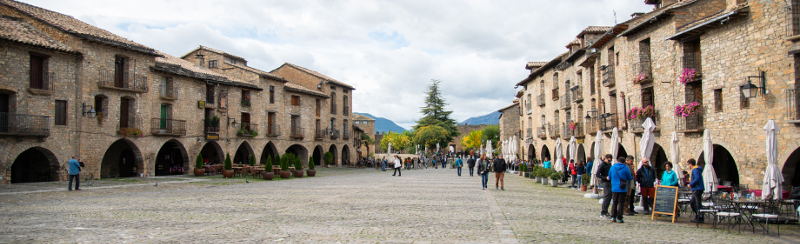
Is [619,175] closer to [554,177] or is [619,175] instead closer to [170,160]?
[554,177]

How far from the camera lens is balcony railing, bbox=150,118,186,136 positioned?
28.8m

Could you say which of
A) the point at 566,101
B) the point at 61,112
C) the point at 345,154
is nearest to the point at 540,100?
the point at 566,101

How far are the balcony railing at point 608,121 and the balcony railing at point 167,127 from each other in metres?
24.9

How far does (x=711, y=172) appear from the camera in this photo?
520 inches

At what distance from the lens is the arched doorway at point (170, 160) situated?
32.0 m

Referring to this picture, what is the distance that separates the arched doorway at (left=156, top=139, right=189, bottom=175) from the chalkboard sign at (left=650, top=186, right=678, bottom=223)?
28.7m

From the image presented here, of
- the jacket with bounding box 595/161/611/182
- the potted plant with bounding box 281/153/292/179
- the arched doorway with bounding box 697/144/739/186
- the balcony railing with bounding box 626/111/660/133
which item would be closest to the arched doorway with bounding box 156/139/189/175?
the potted plant with bounding box 281/153/292/179

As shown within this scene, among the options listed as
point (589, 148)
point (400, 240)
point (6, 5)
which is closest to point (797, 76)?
point (400, 240)

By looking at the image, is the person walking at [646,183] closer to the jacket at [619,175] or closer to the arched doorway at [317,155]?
the jacket at [619,175]

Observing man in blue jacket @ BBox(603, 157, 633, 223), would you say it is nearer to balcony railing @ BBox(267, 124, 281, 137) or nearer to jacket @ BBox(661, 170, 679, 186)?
jacket @ BBox(661, 170, 679, 186)

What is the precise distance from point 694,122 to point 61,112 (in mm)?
27830

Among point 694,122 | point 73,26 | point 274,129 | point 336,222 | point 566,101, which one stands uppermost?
point 73,26

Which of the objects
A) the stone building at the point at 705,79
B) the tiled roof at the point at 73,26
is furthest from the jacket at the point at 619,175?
the tiled roof at the point at 73,26

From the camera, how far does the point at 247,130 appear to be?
123ft
